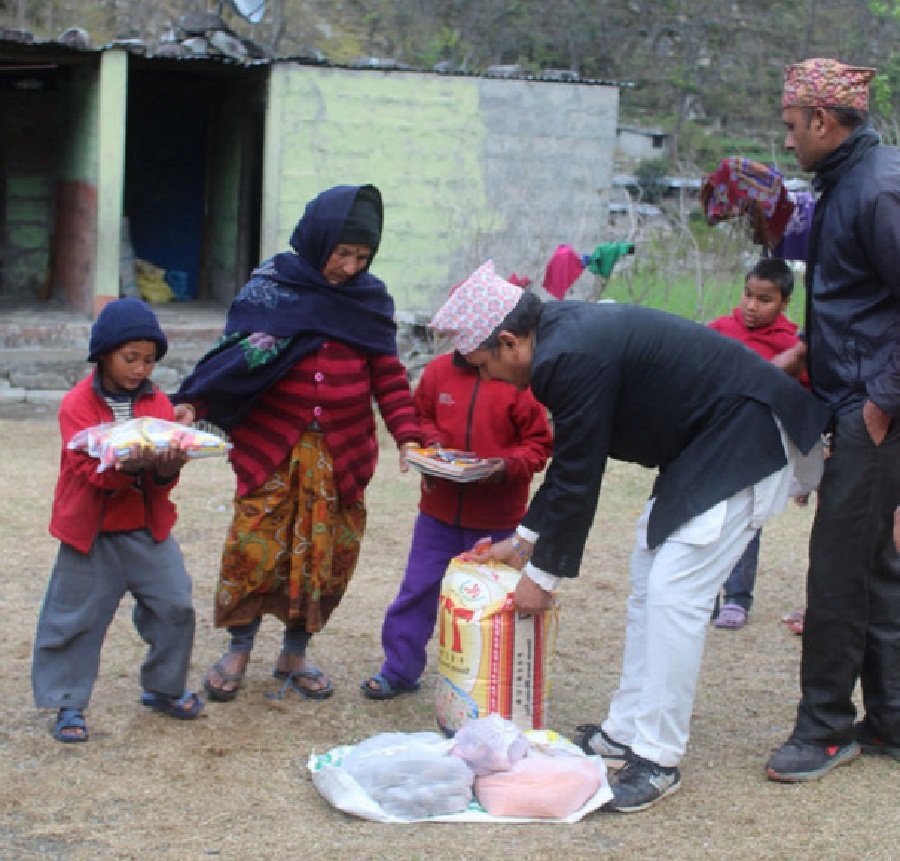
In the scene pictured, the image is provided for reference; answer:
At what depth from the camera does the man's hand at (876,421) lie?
3861 mm

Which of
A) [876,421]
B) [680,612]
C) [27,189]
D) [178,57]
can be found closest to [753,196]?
[876,421]

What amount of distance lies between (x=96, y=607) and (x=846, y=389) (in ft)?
8.10

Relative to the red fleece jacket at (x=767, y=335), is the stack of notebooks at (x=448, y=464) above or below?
below

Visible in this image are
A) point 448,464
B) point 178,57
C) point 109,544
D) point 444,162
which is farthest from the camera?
point 444,162

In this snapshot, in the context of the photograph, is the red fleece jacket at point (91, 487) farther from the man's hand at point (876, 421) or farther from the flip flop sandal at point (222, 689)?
the man's hand at point (876, 421)

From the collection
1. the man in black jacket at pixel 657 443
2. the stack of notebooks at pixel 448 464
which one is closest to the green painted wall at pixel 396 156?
the stack of notebooks at pixel 448 464

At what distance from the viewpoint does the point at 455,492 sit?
4562 mm

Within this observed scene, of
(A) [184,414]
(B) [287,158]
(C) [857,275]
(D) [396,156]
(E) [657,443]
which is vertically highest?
(D) [396,156]

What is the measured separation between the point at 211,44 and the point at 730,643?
9.40 m

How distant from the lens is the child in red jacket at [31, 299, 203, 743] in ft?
13.1

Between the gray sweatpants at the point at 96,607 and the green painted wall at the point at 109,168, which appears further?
the green painted wall at the point at 109,168

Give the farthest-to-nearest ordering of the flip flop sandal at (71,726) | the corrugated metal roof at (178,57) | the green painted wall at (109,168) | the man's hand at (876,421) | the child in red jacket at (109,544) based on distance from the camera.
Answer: the green painted wall at (109,168) < the corrugated metal roof at (178,57) < the flip flop sandal at (71,726) < the child in red jacket at (109,544) < the man's hand at (876,421)

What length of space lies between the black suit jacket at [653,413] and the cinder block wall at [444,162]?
873cm

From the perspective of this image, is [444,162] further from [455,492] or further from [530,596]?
[530,596]
